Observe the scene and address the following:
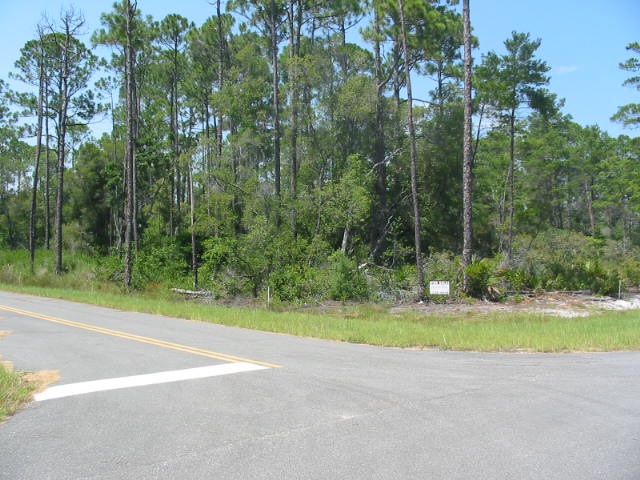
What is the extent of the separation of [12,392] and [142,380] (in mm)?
→ 1661

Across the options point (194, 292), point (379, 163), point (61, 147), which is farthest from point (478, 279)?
point (61, 147)

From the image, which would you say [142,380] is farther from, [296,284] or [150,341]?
[296,284]

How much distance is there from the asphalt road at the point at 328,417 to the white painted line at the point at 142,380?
5 cm

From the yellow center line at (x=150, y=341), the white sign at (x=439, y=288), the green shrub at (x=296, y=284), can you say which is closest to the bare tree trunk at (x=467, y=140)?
the white sign at (x=439, y=288)

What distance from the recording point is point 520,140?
52812 mm

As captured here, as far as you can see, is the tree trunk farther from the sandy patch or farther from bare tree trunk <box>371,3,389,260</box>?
the sandy patch

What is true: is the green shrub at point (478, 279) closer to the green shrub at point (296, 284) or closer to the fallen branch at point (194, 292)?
the green shrub at point (296, 284)

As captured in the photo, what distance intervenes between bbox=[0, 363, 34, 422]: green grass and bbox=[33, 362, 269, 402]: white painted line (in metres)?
0.18

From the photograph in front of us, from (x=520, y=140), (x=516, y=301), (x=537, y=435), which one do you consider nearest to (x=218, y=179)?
(x=516, y=301)

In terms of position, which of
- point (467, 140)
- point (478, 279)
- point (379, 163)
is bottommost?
point (478, 279)

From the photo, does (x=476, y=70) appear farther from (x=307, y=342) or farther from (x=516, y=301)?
(x=307, y=342)

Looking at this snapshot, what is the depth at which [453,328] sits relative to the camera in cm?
1439

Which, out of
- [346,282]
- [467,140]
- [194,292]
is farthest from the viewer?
[194,292]

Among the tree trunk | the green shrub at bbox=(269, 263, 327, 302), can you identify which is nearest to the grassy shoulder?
the green shrub at bbox=(269, 263, 327, 302)
